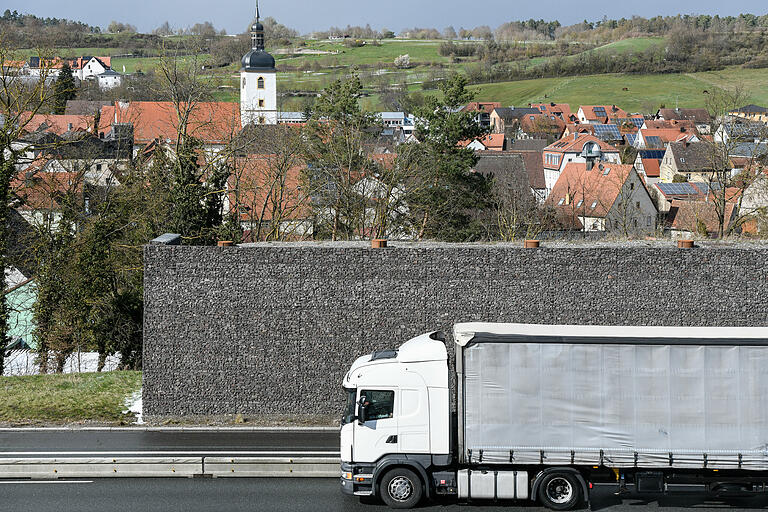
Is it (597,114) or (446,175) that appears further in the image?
(597,114)

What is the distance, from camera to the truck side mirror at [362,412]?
14570 millimetres

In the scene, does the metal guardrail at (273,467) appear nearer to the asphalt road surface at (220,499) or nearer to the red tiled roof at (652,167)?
the asphalt road surface at (220,499)

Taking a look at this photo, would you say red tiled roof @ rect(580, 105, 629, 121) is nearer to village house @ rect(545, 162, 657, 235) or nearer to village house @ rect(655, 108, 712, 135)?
village house @ rect(655, 108, 712, 135)

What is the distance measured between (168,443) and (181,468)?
9.47 ft

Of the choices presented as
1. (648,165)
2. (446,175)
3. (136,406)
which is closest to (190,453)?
(136,406)

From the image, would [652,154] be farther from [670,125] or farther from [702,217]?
[702,217]

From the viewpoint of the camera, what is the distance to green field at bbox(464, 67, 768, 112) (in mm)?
169500

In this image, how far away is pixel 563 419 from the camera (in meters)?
14.3

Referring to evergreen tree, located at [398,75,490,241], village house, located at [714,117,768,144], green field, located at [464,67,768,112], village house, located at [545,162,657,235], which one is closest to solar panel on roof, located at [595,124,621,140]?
green field, located at [464,67,768,112]

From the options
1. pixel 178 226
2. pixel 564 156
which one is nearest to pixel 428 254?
pixel 178 226

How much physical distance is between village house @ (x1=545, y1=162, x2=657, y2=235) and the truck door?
36421 mm

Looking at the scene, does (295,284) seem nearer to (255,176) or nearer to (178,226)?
(178,226)

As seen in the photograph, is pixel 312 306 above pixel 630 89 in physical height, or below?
below

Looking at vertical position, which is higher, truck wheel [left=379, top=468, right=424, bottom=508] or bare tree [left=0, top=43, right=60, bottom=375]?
bare tree [left=0, top=43, right=60, bottom=375]
